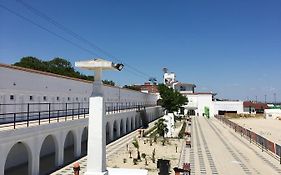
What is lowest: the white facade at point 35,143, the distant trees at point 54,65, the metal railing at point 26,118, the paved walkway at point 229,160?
the paved walkway at point 229,160

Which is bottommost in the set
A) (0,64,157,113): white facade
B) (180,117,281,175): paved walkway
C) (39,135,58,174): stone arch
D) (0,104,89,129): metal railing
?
(180,117,281,175): paved walkway

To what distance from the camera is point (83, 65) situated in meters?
11.6

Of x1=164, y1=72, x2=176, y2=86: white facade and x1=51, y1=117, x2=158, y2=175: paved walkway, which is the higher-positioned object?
x1=164, y1=72, x2=176, y2=86: white facade

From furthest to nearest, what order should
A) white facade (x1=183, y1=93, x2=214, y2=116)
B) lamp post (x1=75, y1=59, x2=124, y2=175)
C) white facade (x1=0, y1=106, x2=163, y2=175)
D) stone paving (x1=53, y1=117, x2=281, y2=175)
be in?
white facade (x1=183, y1=93, x2=214, y2=116), stone paving (x1=53, y1=117, x2=281, y2=175), white facade (x1=0, y1=106, x2=163, y2=175), lamp post (x1=75, y1=59, x2=124, y2=175)

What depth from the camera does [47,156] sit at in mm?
22375

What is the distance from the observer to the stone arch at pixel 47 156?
18186 mm

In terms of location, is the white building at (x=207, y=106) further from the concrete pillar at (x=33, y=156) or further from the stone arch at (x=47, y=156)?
the concrete pillar at (x=33, y=156)

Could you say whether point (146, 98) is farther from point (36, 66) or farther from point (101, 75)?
point (101, 75)

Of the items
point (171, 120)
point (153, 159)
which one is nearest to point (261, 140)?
point (171, 120)

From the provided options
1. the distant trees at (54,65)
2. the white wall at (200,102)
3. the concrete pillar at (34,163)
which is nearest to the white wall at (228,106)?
the white wall at (200,102)

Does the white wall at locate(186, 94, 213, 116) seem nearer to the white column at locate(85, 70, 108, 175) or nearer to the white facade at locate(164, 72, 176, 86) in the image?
the white facade at locate(164, 72, 176, 86)

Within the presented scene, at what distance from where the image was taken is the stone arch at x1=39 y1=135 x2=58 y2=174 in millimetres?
18186

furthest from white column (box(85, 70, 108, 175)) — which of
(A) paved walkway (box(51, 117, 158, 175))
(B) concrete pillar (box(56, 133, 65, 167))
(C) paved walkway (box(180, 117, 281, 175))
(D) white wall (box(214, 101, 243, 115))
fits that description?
(D) white wall (box(214, 101, 243, 115))

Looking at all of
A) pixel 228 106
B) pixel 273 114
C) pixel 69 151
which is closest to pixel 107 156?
pixel 69 151
